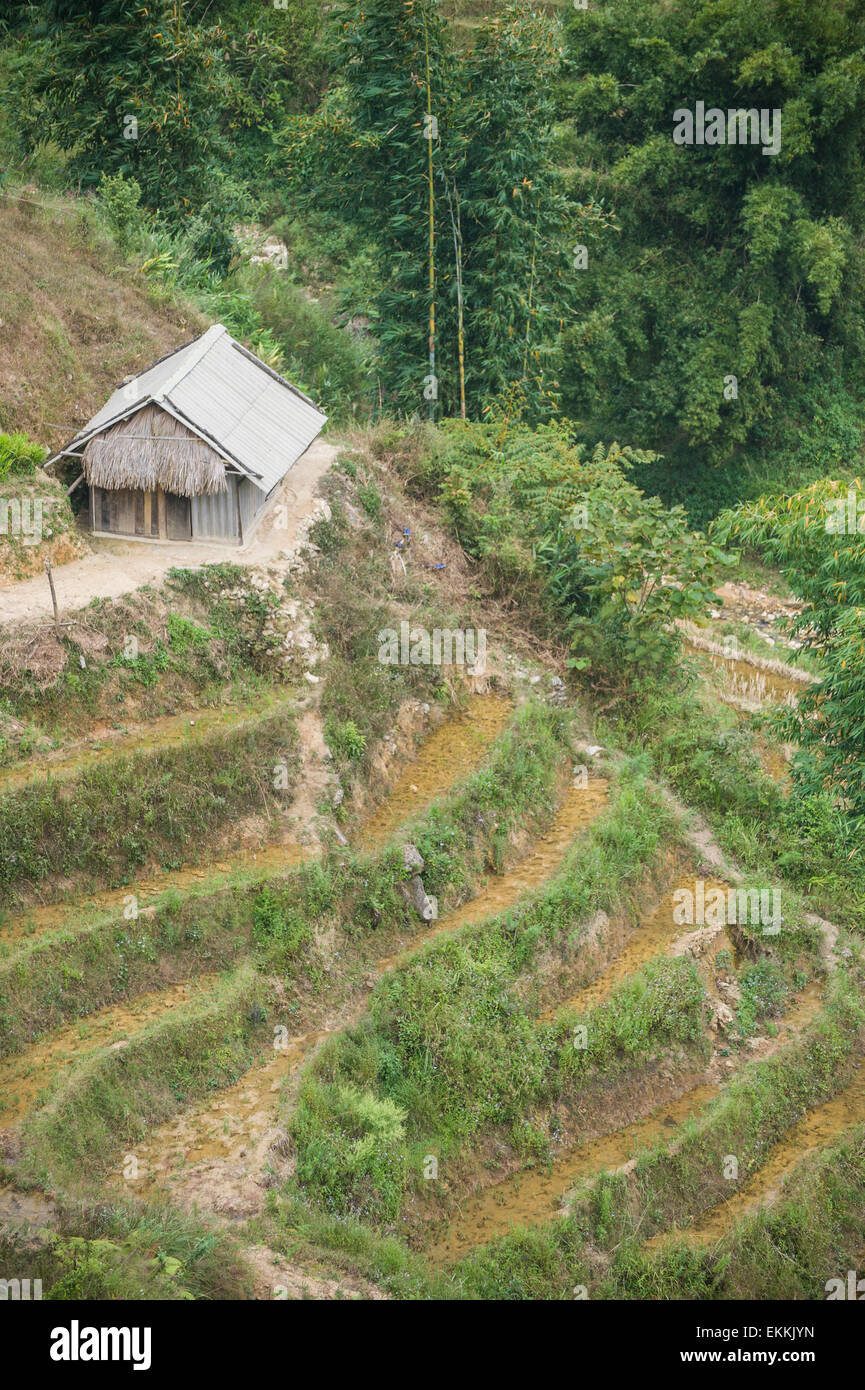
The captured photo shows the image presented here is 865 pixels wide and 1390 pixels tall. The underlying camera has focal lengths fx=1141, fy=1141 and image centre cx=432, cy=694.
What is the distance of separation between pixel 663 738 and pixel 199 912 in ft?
25.6

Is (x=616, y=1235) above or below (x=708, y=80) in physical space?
below

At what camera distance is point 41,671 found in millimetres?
11750

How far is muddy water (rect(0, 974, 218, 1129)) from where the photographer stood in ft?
30.6

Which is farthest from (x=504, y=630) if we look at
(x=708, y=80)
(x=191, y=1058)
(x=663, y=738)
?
(x=708, y=80)

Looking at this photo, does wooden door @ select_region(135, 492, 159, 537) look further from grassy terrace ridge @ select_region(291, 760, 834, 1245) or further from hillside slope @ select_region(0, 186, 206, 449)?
grassy terrace ridge @ select_region(291, 760, 834, 1245)

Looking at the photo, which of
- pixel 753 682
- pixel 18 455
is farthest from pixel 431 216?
pixel 753 682

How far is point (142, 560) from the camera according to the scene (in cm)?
1377

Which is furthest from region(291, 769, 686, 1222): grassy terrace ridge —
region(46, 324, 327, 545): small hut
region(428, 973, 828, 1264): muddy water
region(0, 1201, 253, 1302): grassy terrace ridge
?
region(46, 324, 327, 545): small hut

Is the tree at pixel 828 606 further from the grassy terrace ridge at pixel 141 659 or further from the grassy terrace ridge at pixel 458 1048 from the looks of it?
the grassy terrace ridge at pixel 141 659

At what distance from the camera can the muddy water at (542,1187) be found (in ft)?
34.6

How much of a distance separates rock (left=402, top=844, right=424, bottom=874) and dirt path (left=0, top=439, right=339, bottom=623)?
13.5 ft

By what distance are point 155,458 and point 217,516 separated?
40.5 inches

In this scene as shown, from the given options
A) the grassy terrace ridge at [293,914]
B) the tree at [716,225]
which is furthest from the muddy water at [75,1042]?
the tree at [716,225]
